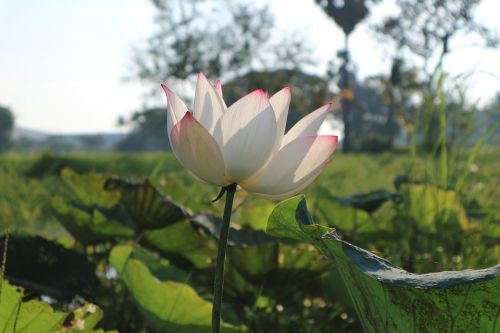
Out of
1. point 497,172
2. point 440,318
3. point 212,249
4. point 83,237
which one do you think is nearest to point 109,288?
point 83,237

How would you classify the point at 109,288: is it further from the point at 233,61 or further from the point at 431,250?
the point at 233,61

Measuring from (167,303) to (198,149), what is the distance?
33 cm

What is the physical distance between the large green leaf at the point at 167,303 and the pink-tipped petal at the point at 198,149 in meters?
0.25

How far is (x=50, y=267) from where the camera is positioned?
3.22 feet

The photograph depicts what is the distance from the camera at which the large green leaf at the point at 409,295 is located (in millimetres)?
488

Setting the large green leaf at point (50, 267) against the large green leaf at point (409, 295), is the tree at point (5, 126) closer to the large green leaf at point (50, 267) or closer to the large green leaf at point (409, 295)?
the large green leaf at point (50, 267)

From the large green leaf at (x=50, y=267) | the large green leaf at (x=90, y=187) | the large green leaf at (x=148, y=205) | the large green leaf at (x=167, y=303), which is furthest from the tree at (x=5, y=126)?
the large green leaf at (x=167, y=303)

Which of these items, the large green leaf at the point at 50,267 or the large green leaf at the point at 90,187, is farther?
the large green leaf at the point at 90,187

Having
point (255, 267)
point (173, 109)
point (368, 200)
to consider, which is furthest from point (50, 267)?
point (368, 200)

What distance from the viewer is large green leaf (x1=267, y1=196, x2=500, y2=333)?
1.60 feet

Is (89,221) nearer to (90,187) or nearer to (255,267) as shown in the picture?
(90,187)

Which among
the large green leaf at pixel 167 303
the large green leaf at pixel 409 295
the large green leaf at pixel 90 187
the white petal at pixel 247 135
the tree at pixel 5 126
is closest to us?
the large green leaf at pixel 409 295

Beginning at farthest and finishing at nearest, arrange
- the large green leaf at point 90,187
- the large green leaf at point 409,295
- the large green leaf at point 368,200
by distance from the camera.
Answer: the large green leaf at point 368,200
the large green leaf at point 90,187
the large green leaf at point 409,295

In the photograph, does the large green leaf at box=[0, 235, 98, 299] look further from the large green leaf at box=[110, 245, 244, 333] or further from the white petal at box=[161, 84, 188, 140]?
the white petal at box=[161, 84, 188, 140]
